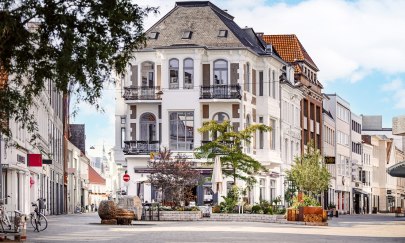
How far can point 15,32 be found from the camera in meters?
20.6

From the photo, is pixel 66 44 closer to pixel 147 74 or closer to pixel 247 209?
pixel 247 209

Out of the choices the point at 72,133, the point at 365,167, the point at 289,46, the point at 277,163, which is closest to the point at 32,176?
the point at 277,163

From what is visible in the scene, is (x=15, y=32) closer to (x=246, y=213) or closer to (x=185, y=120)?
(x=246, y=213)

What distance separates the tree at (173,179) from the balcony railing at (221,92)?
1740 centimetres

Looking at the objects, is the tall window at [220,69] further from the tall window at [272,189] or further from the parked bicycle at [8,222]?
the parked bicycle at [8,222]

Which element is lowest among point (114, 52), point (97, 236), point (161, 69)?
point (97, 236)

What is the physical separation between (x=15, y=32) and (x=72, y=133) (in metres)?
118

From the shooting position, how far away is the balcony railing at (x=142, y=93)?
79938mm

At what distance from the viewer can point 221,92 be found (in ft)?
260

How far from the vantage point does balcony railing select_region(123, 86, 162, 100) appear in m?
79.9

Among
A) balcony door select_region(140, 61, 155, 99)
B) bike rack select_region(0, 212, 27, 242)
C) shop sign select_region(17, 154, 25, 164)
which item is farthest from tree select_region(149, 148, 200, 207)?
bike rack select_region(0, 212, 27, 242)

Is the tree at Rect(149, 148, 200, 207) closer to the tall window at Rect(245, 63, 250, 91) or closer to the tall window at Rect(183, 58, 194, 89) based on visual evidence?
the tall window at Rect(183, 58, 194, 89)

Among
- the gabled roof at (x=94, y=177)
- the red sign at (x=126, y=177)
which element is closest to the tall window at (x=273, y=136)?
the red sign at (x=126, y=177)

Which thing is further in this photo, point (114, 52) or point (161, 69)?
point (161, 69)
